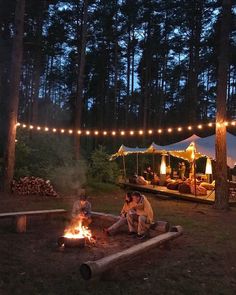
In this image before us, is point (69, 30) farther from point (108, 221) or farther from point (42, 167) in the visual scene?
Result: point (108, 221)

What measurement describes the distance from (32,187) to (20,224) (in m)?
6.20

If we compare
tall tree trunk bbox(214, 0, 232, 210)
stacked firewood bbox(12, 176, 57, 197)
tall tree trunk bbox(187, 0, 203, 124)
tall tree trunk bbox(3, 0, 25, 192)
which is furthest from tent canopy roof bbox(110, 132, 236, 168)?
tall tree trunk bbox(187, 0, 203, 124)

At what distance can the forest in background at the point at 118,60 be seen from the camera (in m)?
22.7

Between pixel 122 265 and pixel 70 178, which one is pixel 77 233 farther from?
pixel 70 178

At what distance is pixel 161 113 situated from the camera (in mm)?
33969

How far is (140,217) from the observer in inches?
304

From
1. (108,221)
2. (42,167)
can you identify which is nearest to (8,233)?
(108,221)

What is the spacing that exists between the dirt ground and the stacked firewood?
4552mm

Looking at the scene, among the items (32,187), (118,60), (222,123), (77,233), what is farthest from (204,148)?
(118,60)

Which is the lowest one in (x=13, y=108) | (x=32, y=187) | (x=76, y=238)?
(x=76, y=238)

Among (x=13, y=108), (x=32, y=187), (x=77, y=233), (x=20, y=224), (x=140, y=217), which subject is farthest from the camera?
(x=32, y=187)

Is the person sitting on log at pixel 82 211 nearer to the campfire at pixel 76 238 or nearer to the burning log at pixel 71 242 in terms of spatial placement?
the campfire at pixel 76 238

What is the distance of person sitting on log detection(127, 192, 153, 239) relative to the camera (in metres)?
7.69

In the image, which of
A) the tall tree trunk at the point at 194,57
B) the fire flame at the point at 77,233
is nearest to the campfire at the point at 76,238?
the fire flame at the point at 77,233
